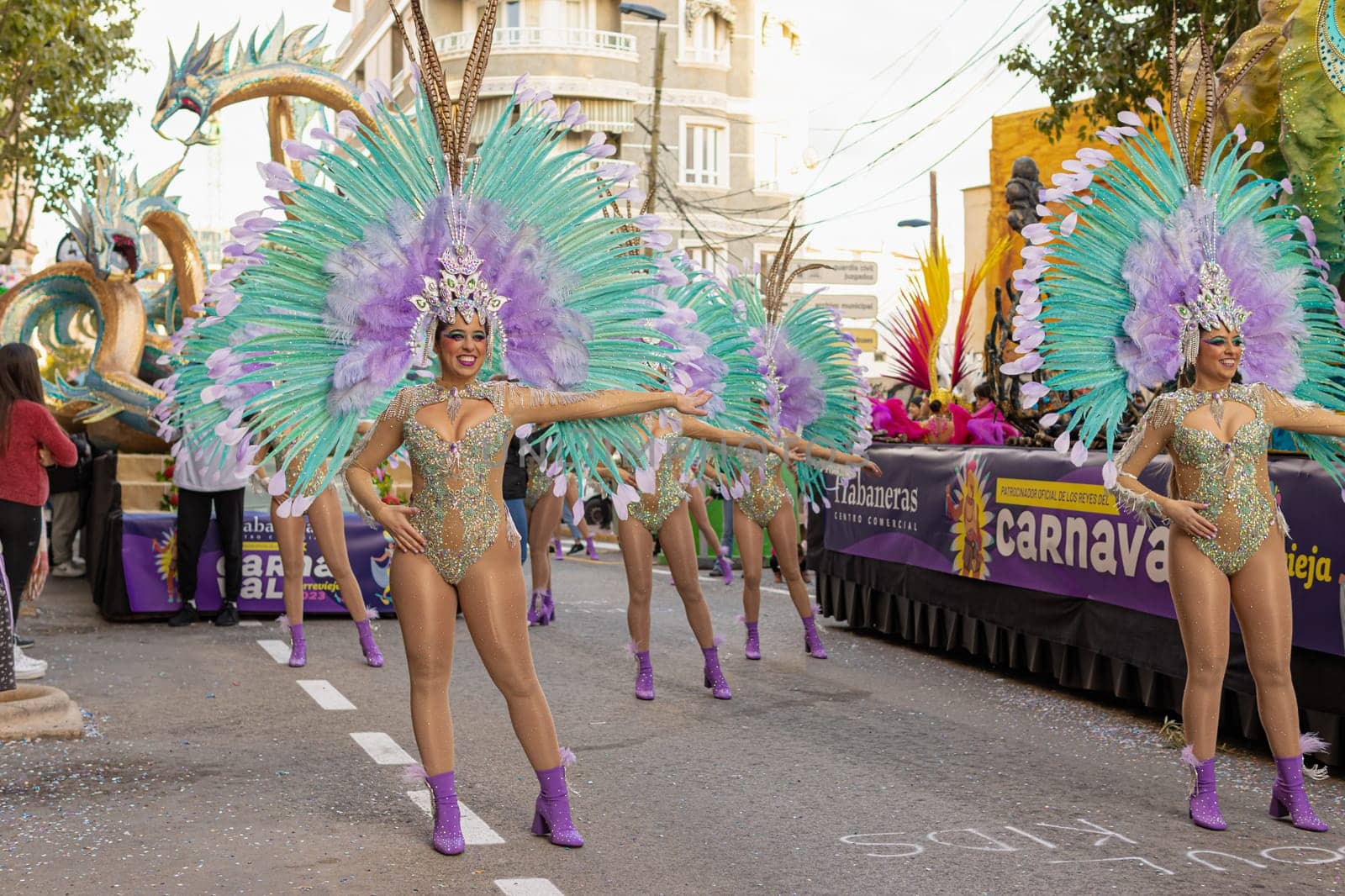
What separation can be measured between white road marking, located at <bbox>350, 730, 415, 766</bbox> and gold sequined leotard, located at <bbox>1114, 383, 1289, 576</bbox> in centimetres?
323

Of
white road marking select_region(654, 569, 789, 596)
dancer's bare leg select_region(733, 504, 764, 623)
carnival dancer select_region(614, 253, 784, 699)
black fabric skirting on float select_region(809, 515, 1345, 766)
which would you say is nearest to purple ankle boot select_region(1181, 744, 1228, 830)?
black fabric skirting on float select_region(809, 515, 1345, 766)

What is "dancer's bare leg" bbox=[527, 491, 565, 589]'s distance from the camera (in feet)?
36.8

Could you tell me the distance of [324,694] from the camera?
8.03 meters

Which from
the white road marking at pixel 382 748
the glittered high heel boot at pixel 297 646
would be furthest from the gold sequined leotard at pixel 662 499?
the glittered high heel boot at pixel 297 646

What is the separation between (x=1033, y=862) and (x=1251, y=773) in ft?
6.54

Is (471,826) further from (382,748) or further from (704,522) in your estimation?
(704,522)

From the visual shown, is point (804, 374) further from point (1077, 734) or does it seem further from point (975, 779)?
point (975, 779)

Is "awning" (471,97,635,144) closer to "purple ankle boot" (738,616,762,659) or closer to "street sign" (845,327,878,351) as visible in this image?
"street sign" (845,327,878,351)

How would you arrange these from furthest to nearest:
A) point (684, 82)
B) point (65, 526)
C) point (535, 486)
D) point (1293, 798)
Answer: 1. point (684, 82)
2. point (65, 526)
3. point (535, 486)
4. point (1293, 798)

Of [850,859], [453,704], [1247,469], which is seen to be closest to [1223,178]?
[1247,469]

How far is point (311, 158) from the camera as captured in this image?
16.7 feet

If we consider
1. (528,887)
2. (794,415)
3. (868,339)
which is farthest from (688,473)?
(868,339)

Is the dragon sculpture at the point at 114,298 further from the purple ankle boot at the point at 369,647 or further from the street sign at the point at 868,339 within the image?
the street sign at the point at 868,339

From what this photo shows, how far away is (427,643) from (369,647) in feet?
14.2
